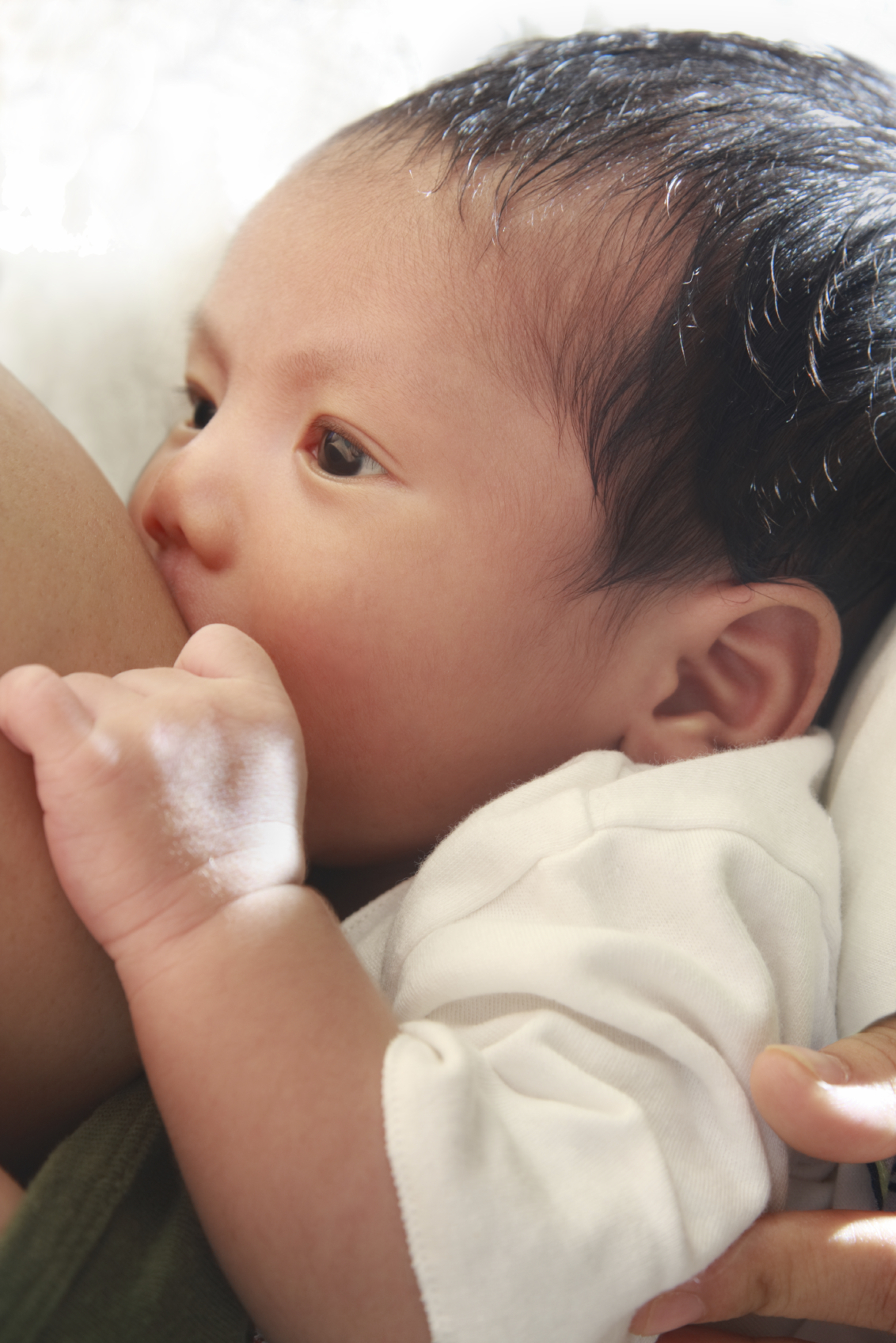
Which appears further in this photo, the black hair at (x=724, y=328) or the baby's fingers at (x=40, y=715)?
the black hair at (x=724, y=328)

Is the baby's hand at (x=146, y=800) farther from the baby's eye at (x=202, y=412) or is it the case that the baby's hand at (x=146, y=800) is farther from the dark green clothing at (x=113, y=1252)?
the baby's eye at (x=202, y=412)

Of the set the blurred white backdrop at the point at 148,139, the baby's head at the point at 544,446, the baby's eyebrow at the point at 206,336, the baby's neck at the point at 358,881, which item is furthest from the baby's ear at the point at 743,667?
the blurred white backdrop at the point at 148,139

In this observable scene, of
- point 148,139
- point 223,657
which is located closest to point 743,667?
point 223,657

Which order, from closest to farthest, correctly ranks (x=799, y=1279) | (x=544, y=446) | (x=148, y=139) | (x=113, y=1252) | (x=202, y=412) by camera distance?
(x=113, y=1252), (x=799, y=1279), (x=544, y=446), (x=202, y=412), (x=148, y=139)

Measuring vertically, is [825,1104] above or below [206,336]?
below

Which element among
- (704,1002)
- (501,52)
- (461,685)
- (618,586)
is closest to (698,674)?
(618,586)

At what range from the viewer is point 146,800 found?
660 millimetres

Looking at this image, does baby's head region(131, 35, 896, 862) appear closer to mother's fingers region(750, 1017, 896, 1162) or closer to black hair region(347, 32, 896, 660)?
black hair region(347, 32, 896, 660)

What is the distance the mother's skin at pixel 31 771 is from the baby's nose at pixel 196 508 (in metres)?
0.07

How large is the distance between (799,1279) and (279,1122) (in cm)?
39

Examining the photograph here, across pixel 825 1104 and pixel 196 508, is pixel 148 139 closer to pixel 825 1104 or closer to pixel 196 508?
pixel 196 508

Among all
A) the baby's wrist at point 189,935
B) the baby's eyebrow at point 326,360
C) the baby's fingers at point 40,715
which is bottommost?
the baby's wrist at point 189,935

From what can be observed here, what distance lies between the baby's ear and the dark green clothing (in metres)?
0.56

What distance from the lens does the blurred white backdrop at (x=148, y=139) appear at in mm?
1320
